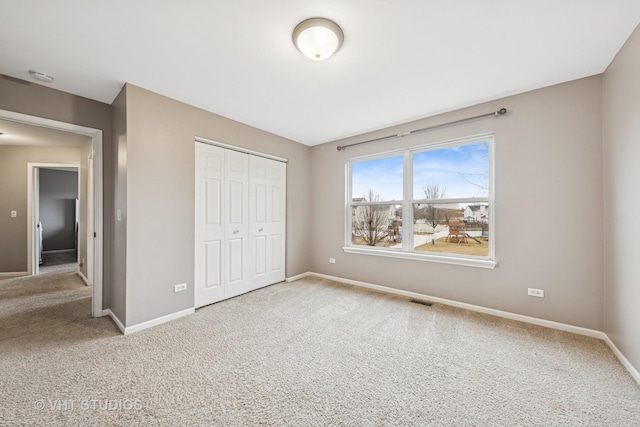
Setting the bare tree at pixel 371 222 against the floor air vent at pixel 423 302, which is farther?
the bare tree at pixel 371 222

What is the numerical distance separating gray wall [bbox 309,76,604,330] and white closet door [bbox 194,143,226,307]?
113 inches

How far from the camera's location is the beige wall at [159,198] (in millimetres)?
2504

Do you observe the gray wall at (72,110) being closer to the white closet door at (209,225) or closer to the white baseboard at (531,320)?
the white closet door at (209,225)

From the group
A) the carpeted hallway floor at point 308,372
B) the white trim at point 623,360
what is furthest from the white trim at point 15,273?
the white trim at point 623,360

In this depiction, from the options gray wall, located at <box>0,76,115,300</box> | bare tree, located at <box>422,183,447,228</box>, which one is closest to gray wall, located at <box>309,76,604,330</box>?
bare tree, located at <box>422,183,447,228</box>

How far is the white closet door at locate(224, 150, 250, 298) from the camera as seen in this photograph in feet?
11.3

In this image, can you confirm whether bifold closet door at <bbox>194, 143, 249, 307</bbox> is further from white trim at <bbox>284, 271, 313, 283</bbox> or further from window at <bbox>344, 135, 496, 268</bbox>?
window at <bbox>344, 135, 496, 268</bbox>

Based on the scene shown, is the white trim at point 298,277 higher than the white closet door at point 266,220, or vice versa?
the white closet door at point 266,220

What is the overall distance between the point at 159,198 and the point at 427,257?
336 centimetres

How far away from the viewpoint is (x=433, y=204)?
136 inches

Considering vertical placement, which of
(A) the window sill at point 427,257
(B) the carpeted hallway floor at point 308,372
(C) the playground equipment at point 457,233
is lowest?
(B) the carpeted hallway floor at point 308,372

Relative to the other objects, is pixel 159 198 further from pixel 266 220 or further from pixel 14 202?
pixel 14 202

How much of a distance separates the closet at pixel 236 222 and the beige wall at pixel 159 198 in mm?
173

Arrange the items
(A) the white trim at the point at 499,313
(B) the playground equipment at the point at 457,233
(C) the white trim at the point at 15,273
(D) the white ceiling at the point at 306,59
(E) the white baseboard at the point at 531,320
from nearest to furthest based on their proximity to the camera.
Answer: (D) the white ceiling at the point at 306,59
(E) the white baseboard at the point at 531,320
(A) the white trim at the point at 499,313
(B) the playground equipment at the point at 457,233
(C) the white trim at the point at 15,273
